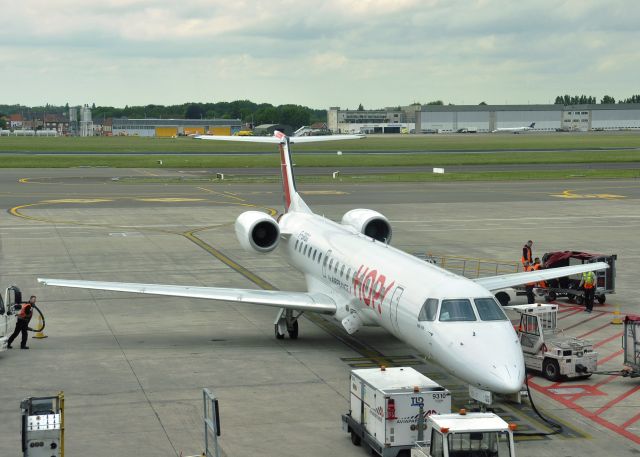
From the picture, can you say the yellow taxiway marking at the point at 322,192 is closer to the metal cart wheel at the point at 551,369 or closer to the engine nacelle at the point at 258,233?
the engine nacelle at the point at 258,233

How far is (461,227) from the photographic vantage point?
5441 centimetres

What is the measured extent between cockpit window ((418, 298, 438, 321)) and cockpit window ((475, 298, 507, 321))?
943mm

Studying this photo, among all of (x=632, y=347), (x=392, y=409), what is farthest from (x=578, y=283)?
(x=392, y=409)

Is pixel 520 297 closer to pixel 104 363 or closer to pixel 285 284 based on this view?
pixel 285 284

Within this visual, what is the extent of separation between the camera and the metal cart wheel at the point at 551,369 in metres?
23.3

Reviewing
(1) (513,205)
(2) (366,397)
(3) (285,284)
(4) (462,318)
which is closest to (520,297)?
(3) (285,284)

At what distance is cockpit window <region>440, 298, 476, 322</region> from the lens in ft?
66.6

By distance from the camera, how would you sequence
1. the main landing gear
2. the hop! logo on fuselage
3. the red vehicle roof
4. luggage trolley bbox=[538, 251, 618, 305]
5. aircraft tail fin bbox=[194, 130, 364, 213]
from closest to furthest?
the hop! logo on fuselage
the main landing gear
luggage trolley bbox=[538, 251, 618, 305]
aircraft tail fin bbox=[194, 130, 364, 213]
the red vehicle roof

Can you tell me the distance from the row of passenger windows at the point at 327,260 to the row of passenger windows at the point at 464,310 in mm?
5210

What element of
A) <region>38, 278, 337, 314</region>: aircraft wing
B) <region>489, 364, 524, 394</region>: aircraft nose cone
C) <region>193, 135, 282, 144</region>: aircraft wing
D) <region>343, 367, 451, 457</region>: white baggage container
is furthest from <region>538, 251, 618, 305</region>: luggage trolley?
<region>343, 367, 451, 457</region>: white baggage container

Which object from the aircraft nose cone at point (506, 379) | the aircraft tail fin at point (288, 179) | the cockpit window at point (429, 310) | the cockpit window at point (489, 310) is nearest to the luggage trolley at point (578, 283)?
the aircraft tail fin at point (288, 179)

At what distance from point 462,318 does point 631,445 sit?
4315mm

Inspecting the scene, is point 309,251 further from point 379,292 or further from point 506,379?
point 506,379

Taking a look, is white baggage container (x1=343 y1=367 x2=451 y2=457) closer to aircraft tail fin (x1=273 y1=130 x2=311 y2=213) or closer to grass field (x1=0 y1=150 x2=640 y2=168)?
aircraft tail fin (x1=273 y1=130 x2=311 y2=213)
